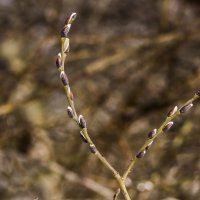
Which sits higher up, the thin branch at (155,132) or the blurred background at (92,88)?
the blurred background at (92,88)

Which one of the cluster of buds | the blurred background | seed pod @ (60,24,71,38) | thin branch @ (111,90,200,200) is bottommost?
thin branch @ (111,90,200,200)

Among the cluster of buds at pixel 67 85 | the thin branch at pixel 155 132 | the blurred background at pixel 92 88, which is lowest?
the thin branch at pixel 155 132

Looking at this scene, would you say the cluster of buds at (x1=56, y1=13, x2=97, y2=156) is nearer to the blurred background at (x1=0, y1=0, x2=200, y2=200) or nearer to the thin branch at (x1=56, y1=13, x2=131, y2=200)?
the thin branch at (x1=56, y1=13, x2=131, y2=200)

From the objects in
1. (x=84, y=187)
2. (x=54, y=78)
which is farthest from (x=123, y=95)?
(x=84, y=187)

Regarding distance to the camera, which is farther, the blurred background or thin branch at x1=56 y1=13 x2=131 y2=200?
the blurred background

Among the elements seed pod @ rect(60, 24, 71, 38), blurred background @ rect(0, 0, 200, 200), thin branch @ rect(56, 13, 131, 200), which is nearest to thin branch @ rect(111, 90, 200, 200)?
thin branch @ rect(56, 13, 131, 200)

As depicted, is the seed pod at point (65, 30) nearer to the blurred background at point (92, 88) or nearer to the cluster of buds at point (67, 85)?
the cluster of buds at point (67, 85)

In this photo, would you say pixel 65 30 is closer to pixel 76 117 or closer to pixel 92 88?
pixel 76 117

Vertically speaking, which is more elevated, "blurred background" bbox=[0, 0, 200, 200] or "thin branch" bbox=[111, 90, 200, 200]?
"blurred background" bbox=[0, 0, 200, 200]

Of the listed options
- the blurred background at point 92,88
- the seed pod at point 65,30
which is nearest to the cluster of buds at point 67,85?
the seed pod at point 65,30
